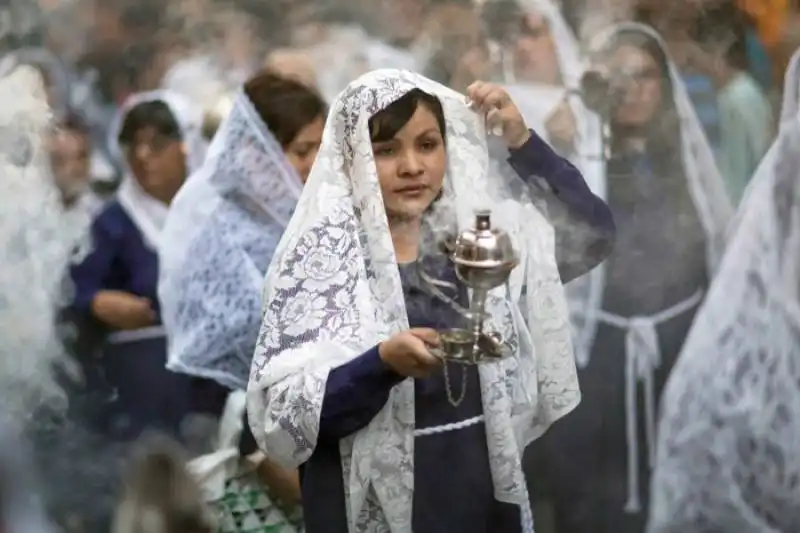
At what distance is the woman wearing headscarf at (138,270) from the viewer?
1.79 meters

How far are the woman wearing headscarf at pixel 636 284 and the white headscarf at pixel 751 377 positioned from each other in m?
0.04

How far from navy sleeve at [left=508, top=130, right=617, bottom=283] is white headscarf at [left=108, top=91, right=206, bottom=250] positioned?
0.58 meters

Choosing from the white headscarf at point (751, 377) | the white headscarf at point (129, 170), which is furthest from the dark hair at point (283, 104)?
the white headscarf at point (751, 377)

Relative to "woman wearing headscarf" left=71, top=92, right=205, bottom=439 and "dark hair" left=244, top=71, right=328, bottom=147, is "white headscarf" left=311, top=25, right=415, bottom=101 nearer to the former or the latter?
"dark hair" left=244, top=71, right=328, bottom=147

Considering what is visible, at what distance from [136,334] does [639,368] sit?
912 mm

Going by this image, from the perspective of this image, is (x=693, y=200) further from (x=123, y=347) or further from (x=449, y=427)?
(x=123, y=347)

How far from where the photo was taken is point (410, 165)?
147 centimetres

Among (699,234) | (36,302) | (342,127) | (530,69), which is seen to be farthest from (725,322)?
(36,302)

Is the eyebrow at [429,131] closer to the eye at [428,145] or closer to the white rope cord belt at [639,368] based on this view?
the eye at [428,145]

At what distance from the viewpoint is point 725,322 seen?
1.84 metres

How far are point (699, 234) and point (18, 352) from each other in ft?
4.06

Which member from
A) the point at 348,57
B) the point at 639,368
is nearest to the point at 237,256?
the point at 348,57

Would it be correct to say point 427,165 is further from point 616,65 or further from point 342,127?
point 616,65

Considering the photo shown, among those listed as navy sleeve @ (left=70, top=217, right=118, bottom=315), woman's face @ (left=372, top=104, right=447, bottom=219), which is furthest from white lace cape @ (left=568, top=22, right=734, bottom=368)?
navy sleeve @ (left=70, top=217, right=118, bottom=315)
